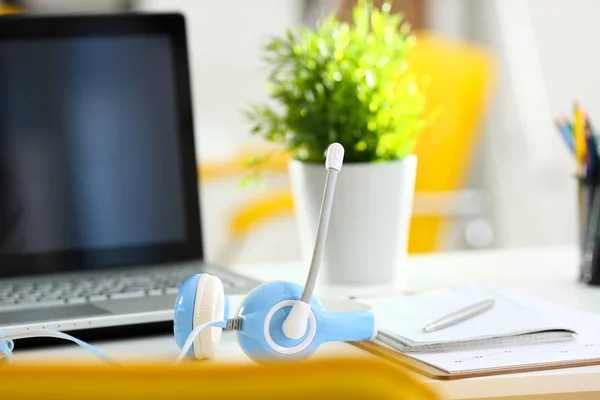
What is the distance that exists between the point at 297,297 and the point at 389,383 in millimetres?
308

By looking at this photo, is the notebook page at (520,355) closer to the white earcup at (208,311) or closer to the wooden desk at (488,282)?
the wooden desk at (488,282)

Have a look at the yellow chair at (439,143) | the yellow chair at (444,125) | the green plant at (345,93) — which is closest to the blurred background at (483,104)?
the yellow chair at (439,143)

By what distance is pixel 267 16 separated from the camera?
3490mm

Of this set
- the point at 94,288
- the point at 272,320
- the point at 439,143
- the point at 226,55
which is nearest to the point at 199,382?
the point at 272,320

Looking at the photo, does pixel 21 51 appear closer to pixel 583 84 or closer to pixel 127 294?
pixel 127 294

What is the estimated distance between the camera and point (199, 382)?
33 cm

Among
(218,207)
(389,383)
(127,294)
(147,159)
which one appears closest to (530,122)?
(218,207)

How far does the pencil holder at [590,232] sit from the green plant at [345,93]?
0.59ft

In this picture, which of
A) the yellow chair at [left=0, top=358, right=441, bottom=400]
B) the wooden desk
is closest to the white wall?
the wooden desk

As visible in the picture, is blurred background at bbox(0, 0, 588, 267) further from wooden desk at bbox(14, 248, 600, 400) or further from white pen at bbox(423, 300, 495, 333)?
white pen at bbox(423, 300, 495, 333)

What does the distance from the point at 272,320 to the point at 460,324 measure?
17cm

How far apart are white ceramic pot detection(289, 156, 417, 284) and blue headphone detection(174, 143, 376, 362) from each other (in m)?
0.26

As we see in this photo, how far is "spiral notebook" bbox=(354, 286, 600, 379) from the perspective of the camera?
64 cm

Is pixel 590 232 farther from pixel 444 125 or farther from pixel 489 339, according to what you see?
pixel 444 125
